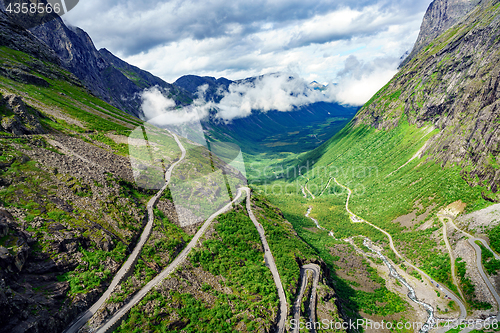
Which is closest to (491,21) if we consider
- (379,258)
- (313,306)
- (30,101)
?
(379,258)

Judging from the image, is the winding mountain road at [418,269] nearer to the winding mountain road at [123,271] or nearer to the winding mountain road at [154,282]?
the winding mountain road at [154,282]

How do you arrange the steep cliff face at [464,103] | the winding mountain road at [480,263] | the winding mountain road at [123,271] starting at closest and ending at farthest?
the winding mountain road at [123,271]
the winding mountain road at [480,263]
the steep cliff face at [464,103]

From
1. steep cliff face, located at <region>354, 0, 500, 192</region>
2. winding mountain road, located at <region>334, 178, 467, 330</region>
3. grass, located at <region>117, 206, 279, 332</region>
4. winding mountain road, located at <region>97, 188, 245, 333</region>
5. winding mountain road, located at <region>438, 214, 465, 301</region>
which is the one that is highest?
steep cliff face, located at <region>354, 0, 500, 192</region>

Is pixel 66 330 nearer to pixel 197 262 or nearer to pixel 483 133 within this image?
pixel 197 262

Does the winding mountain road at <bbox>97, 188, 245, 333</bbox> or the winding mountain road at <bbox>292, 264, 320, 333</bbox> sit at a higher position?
the winding mountain road at <bbox>97, 188, 245, 333</bbox>

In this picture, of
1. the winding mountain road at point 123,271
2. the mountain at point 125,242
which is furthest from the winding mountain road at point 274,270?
the winding mountain road at point 123,271

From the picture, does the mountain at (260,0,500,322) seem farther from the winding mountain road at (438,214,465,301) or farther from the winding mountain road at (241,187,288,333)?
the winding mountain road at (241,187,288,333)

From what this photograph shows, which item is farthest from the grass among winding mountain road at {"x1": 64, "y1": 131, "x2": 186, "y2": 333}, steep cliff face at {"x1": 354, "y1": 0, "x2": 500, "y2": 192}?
steep cliff face at {"x1": 354, "y1": 0, "x2": 500, "y2": 192}

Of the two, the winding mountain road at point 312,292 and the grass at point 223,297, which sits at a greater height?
the grass at point 223,297

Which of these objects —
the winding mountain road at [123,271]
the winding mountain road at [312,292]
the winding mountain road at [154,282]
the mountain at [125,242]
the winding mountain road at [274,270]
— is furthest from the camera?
the winding mountain road at [312,292]
